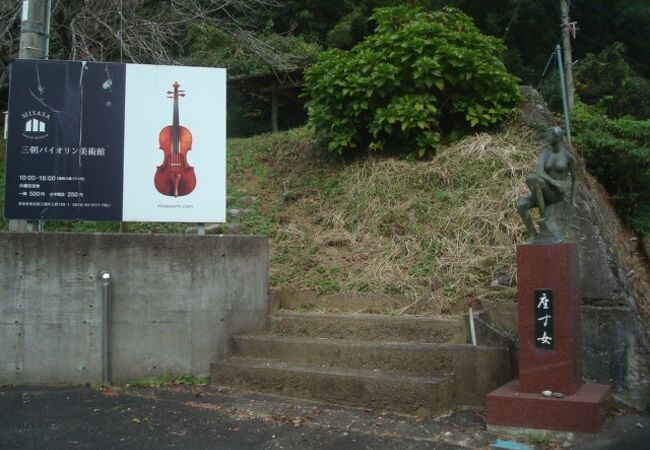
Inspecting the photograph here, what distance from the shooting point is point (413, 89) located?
9344 millimetres

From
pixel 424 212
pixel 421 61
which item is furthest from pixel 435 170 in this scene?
pixel 421 61

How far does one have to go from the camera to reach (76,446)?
4715 mm

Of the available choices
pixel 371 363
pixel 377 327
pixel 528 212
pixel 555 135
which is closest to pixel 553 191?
pixel 528 212

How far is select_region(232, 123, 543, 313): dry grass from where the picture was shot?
7.27 metres

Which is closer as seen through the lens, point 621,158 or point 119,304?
point 119,304

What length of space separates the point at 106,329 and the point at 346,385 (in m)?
2.73

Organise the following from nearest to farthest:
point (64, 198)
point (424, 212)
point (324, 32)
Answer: point (64, 198) → point (424, 212) → point (324, 32)

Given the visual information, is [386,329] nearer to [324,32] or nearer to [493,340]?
[493,340]

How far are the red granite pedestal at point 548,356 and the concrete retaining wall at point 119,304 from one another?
10.3ft

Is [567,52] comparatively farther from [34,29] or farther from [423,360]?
[34,29]

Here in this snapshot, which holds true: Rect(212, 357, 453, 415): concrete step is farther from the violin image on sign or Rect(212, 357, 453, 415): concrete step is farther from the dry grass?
the violin image on sign

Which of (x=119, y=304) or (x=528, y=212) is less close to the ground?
(x=528, y=212)

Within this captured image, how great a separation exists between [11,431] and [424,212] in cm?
541

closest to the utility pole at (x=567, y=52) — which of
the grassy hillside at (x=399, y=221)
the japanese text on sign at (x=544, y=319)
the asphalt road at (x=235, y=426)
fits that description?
the grassy hillside at (x=399, y=221)
